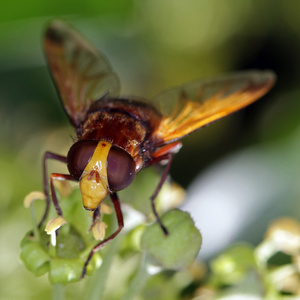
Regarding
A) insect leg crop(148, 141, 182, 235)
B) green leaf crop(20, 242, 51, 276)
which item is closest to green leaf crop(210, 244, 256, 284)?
insect leg crop(148, 141, 182, 235)

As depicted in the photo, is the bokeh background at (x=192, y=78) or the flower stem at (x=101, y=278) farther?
the bokeh background at (x=192, y=78)

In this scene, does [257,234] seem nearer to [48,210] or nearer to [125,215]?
[125,215]

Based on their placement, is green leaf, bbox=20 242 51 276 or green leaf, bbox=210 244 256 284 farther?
green leaf, bbox=210 244 256 284

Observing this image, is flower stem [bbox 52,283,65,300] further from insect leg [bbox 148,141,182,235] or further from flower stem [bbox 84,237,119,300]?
insect leg [bbox 148,141,182,235]

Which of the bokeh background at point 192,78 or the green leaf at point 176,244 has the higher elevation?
the bokeh background at point 192,78

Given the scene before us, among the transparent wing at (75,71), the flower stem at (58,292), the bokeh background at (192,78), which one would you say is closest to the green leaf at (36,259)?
the flower stem at (58,292)

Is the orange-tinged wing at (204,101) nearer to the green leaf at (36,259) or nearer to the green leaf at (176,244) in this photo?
the green leaf at (176,244)

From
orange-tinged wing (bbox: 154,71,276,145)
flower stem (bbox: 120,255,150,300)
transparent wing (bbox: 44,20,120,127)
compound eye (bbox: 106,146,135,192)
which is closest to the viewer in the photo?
compound eye (bbox: 106,146,135,192)
